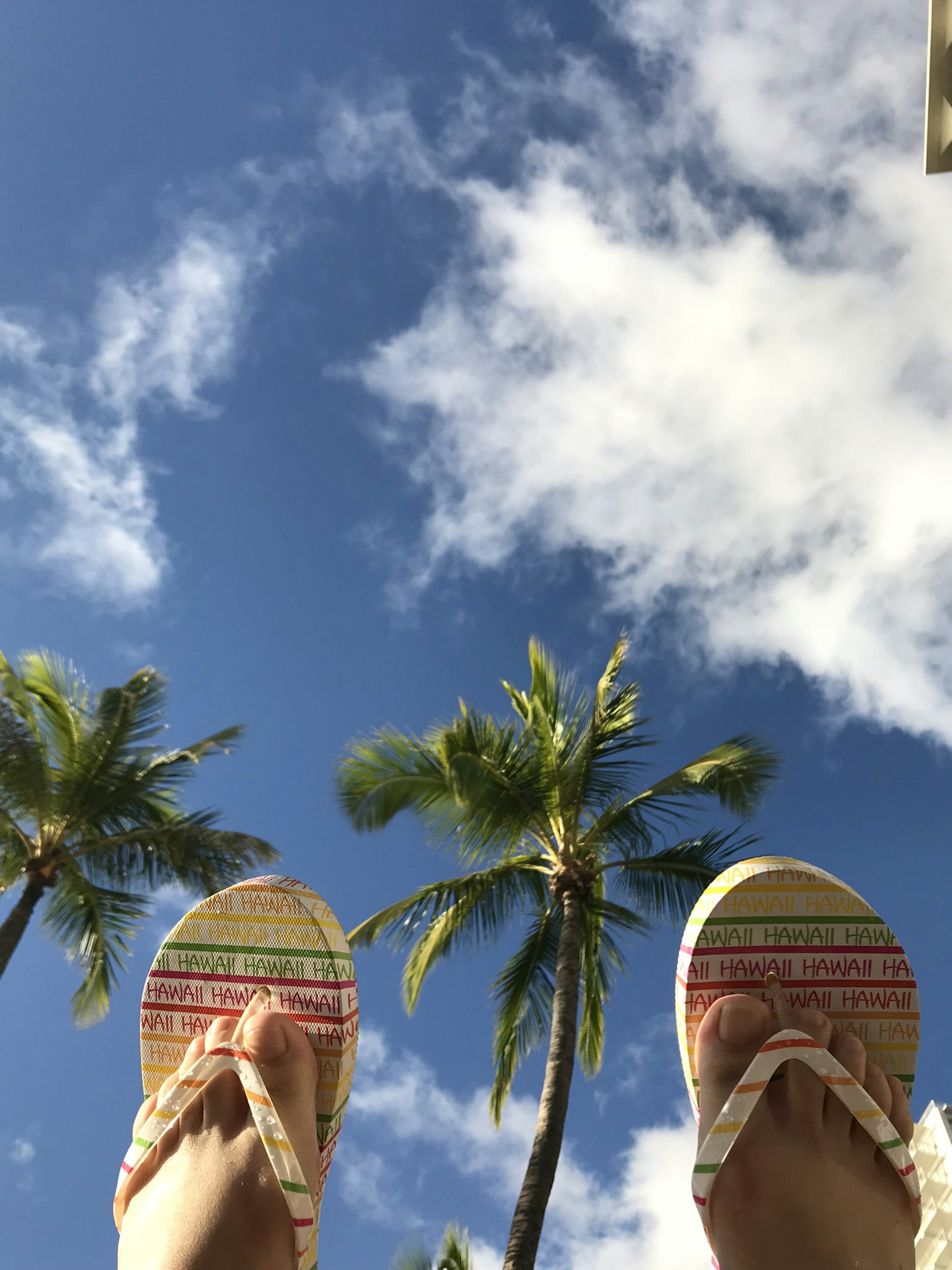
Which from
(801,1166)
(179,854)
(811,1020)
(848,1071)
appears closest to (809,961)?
(811,1020)

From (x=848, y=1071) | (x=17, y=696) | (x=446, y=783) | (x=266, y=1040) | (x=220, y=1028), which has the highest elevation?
(x=17, y=696)

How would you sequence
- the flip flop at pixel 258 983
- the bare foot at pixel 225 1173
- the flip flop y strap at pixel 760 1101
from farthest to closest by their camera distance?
the flip flop at pixel 258 983 → the flip flop y strap at pixel 760 1101 → the bare foot at pixel 225 1173

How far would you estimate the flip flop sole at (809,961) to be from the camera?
321 cm

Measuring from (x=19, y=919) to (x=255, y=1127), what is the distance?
7.81 meters

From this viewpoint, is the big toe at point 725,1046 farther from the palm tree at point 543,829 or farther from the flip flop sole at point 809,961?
the palm tree at point 543,829

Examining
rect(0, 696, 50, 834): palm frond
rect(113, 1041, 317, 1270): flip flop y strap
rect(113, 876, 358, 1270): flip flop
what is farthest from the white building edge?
rect(0, 696, 50, 834): palm frond

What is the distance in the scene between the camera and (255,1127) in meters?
2.88

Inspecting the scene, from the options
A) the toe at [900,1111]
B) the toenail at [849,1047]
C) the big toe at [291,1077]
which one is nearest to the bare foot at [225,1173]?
the big toe at [291,1077]

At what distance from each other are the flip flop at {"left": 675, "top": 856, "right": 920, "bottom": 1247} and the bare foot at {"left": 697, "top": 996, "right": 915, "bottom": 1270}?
0.27 ft

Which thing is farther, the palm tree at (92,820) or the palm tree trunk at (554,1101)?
the palm tree at (92,820)

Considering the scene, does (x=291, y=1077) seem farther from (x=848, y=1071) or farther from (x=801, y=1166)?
(x=848, y=1071)

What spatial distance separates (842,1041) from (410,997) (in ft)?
20.5

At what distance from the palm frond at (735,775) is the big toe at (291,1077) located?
582 centimetres

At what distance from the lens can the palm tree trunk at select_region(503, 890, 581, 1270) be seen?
20.9 feet
